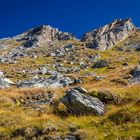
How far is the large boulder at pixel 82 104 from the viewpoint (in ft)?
63.3

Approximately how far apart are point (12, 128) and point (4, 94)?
9874 millimetres

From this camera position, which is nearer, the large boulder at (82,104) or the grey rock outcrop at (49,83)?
the large boulder at (82,104)

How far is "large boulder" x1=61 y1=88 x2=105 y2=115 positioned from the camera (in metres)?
19.3

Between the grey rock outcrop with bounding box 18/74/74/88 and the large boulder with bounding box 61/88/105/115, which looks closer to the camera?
the large boulder with bounding box 61/88/105/115

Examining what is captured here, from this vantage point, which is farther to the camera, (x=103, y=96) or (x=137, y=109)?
(x=103, y=96)

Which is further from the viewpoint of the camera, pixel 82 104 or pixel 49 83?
pixel 49 83

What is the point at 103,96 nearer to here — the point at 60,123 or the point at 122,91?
the point at 122,91

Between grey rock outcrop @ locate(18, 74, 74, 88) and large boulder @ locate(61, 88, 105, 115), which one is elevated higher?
grey rock outcrop @ locate(18, 74, 74, 88)

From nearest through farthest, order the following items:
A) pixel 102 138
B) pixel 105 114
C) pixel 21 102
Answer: pixel 102 138, pixel 105 114, pixel 21 102

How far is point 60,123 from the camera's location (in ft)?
57.5

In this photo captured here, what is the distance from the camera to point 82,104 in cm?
1975

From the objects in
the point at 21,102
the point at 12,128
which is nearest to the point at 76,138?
the point at 12,128

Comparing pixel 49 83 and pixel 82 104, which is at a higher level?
pixel 49 83

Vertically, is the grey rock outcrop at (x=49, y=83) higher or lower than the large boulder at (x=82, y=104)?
higher
